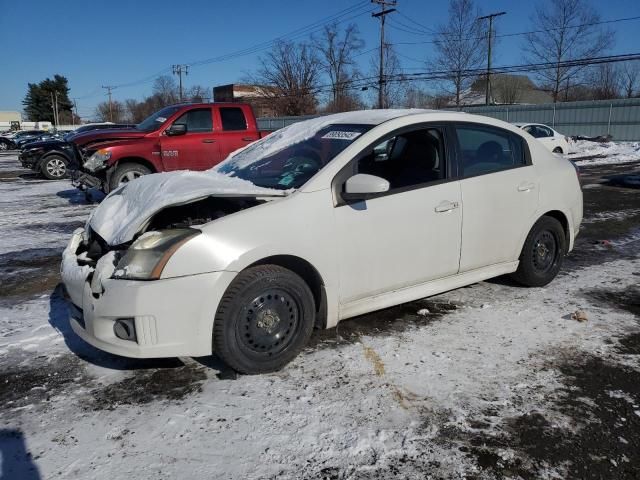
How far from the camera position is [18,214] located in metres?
9.69

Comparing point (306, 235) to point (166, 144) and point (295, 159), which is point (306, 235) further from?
point (166, 144)

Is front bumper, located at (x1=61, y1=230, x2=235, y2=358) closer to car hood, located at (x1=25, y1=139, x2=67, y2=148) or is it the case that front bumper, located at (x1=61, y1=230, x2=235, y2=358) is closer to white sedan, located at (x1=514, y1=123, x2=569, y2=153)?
car hood, located at (x1=25, y1=139, x2=67, y2=148)

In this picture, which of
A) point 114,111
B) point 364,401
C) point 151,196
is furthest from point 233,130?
point 114,111

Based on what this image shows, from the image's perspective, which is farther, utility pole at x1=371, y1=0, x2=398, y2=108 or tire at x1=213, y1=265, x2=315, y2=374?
utility pole at x1=371, y1=0, x2=398, y2=108

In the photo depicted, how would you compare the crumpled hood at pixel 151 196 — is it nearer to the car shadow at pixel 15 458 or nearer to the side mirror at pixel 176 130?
the car shadow at pixel 15 458

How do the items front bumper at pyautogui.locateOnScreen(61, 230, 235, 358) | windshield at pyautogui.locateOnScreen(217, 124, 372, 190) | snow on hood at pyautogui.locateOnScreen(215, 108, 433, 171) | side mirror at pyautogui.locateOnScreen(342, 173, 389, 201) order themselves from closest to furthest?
front bumper at pyautogui.locateOnScreen(61, 230, 235, 358) → side mirror at pyautogui.locateOnScreen(342, 173, 389, 201) → windshield at pyautogui.locateOnScreen(217, 124, 372, 190) → snow on hood at pyautogui.locateOnScreen(215, 108, 433, 171)

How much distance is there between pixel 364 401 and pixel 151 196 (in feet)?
6.31

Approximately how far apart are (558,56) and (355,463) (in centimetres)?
4611

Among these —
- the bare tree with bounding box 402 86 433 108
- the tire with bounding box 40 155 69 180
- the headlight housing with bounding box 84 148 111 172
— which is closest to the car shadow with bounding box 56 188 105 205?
the headlight housing with bounding box 84 148 111 172

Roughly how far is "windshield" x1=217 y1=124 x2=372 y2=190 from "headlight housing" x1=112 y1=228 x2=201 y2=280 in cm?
90

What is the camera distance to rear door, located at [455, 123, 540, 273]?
4156 millimetres

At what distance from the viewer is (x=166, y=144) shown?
32.7 feet

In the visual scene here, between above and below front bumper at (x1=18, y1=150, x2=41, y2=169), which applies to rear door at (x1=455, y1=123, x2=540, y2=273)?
below

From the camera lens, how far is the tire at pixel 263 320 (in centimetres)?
308
